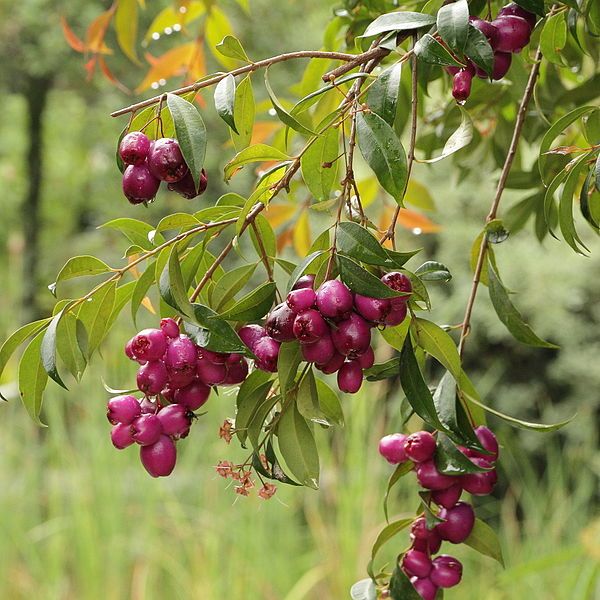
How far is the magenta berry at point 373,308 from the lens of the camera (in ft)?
1.16

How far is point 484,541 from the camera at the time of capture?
0.48 metres

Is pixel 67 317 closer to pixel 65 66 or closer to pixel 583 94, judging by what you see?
pixel 583 94

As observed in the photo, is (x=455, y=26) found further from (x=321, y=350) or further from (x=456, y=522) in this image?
(x=456, y=522)

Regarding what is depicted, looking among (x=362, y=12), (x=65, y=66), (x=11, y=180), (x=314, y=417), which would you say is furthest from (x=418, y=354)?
(x=11, y=180)

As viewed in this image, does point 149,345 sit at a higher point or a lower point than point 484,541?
higher

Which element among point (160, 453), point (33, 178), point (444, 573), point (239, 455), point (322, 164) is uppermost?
point (322, 164)

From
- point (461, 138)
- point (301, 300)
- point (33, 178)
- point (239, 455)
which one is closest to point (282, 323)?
point (301, 300)

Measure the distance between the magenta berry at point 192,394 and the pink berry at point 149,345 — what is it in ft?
0.06

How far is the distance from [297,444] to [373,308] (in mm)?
87

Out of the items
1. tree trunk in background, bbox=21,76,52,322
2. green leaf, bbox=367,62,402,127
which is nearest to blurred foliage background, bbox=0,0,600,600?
tree trunk in background, bbox=21,76,52,322

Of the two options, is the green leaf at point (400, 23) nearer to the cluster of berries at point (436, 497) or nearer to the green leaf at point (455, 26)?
the green leaf at point (455, 26)

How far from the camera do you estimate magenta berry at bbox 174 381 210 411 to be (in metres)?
0.39

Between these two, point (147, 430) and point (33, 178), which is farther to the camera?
point (33, 178)

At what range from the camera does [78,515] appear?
174 cm
